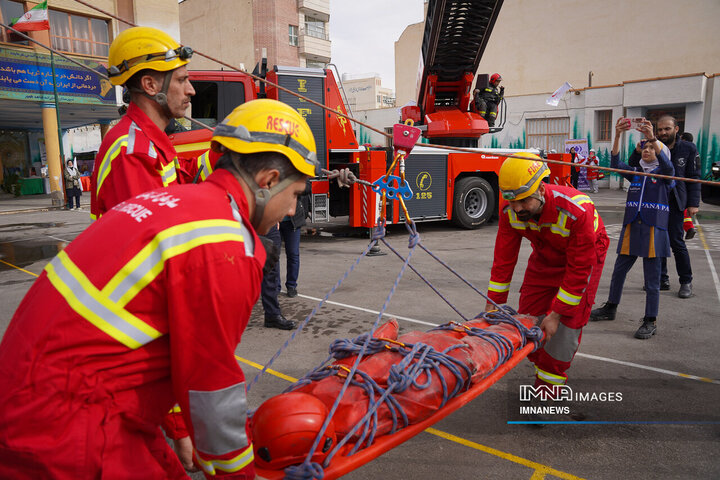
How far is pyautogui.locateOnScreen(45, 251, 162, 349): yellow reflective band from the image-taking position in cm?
109

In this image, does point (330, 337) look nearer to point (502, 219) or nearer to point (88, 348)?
point (502, 219)

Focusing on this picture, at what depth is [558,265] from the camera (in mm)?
3242

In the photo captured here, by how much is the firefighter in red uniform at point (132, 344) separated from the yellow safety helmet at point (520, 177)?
203cm

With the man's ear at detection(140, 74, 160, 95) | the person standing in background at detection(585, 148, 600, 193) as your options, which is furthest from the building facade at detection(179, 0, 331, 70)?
the man's ear at detection(140, 74, 160, 95)

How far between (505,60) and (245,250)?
1312 inches

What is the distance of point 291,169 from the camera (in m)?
1.40

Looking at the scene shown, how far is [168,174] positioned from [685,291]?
18.9ft

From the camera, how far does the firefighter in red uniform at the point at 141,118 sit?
212 cm

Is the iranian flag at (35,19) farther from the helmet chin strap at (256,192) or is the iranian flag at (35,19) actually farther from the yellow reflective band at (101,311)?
the yellow reflective band at (101,311)

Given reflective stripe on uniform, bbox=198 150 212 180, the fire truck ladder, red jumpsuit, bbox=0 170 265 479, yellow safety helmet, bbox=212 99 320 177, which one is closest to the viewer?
red jumpsuit, bbox=0 170 265 479

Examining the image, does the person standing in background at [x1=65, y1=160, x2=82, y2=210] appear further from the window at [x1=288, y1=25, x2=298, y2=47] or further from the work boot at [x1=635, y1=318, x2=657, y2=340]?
the window at [x1=288, y1=25, x2=298, y2=47]

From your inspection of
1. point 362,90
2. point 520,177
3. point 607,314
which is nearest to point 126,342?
point 520,177

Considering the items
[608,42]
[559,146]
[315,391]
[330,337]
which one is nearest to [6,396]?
[315,391]

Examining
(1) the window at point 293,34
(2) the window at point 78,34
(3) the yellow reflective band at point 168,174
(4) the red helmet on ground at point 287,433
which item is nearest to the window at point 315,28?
(1) the window at point 293,34
